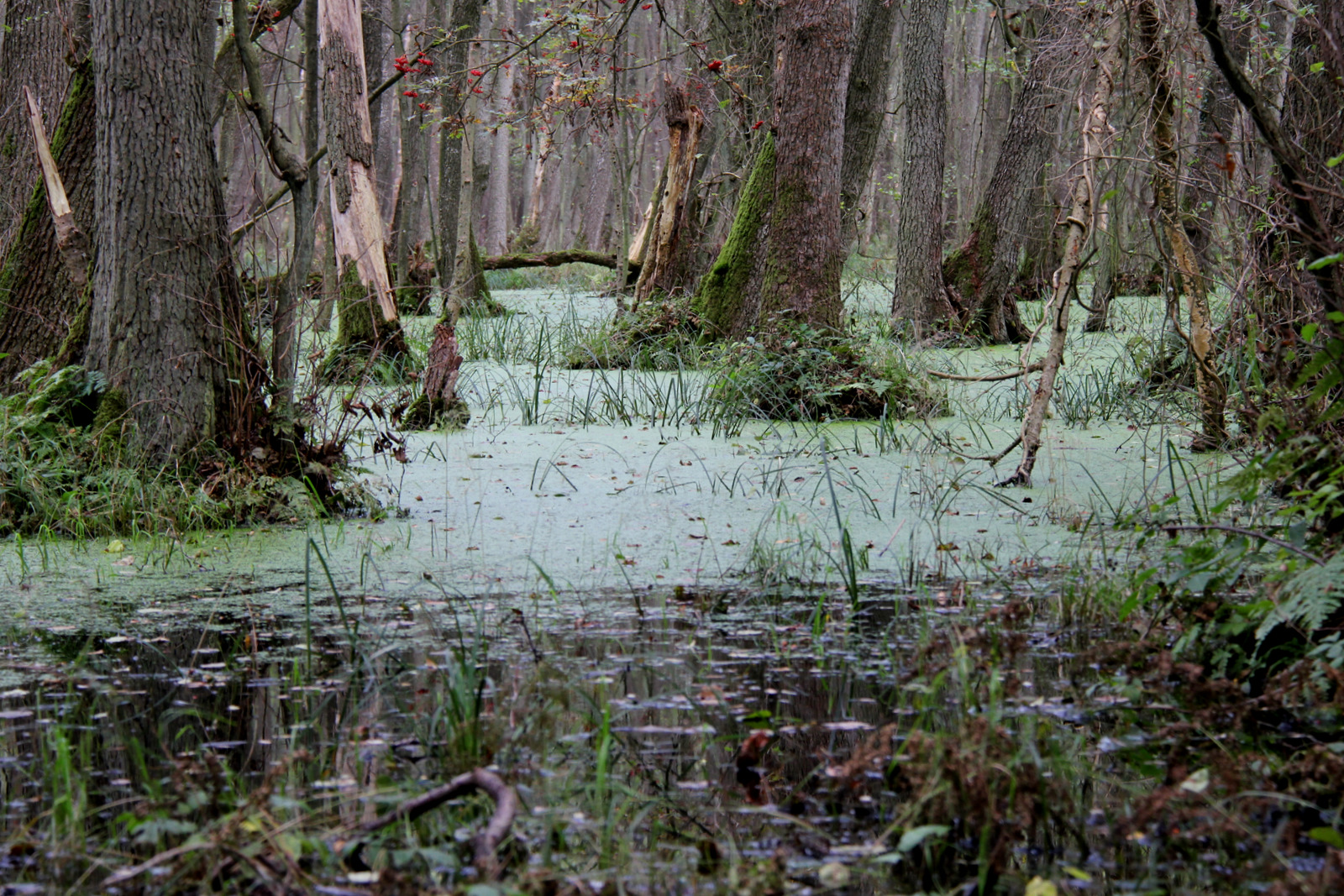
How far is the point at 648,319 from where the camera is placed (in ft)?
29.9

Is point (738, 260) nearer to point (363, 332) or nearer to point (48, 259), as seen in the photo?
point (363, 332)

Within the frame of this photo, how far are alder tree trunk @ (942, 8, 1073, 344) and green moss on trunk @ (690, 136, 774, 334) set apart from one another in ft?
9.15

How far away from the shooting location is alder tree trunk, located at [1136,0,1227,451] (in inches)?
188

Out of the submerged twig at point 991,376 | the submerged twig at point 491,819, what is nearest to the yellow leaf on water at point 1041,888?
the submerged twig at point 491,819

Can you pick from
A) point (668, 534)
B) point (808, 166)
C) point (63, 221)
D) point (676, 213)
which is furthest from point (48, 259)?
point (676, 213)

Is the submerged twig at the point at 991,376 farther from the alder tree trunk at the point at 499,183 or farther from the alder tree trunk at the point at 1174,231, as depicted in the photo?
the alder tree trunk at the point at 499,183

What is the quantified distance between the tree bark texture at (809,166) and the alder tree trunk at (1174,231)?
2.71m

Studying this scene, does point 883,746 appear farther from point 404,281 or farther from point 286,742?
point 404,281

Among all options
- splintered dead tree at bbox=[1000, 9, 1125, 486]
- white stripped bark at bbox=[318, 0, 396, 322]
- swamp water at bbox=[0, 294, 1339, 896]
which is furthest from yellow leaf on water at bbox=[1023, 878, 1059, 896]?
white stripped bark at bbox=[318, 0, 396, 322]

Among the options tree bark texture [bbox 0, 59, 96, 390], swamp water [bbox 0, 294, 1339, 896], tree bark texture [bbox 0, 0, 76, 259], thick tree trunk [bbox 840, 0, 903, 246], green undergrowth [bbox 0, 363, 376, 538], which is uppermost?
thick tree trunk [bbox 840, 0, 903, 246]

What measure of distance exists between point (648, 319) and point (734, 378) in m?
2.26

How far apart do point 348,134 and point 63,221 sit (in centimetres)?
320

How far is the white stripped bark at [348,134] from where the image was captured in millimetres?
8086

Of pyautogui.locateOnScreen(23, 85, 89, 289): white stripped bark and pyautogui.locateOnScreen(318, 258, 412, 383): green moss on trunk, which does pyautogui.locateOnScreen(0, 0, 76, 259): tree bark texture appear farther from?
pyautogui.locateOnScreen(318, 258, 412, 383): green moss on trunk
